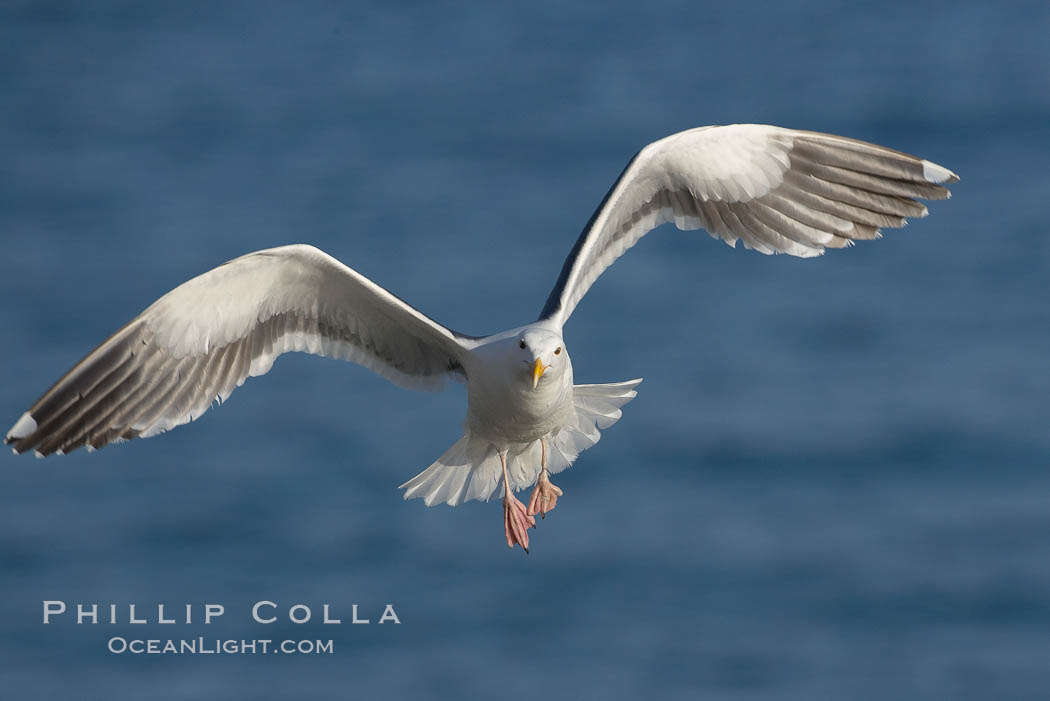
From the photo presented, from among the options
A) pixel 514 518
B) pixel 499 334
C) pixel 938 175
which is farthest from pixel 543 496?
pixel 938 175

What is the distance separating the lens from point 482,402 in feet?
31.1

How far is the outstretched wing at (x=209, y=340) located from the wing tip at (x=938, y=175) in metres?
2.86

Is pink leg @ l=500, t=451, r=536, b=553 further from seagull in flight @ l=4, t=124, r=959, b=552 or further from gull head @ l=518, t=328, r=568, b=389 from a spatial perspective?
gull head @ l=518, t=328, r=568, b=389

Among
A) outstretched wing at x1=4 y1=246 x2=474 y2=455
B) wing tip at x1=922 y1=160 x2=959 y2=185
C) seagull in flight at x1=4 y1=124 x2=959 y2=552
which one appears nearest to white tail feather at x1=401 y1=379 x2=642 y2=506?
seagull in flight at x1=4 y1=124 x2=959 y2=552

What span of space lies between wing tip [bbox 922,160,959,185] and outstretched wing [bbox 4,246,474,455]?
9.37 feet

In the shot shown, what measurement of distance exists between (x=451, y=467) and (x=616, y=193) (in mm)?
2029

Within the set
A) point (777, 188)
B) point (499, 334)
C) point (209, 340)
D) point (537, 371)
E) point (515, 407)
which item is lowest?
point (537, 371)

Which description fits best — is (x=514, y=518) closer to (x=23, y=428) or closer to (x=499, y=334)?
(x=499, y=334)

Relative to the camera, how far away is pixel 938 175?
976 cm

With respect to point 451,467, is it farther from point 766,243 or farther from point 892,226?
point 892,226

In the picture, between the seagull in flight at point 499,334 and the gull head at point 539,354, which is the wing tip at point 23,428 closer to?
the seagull in flight at point 499,334

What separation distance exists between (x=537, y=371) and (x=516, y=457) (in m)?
1.57

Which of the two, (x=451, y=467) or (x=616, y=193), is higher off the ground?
(x=616, y=193)

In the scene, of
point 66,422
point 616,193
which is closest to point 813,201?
A: point 616,193
